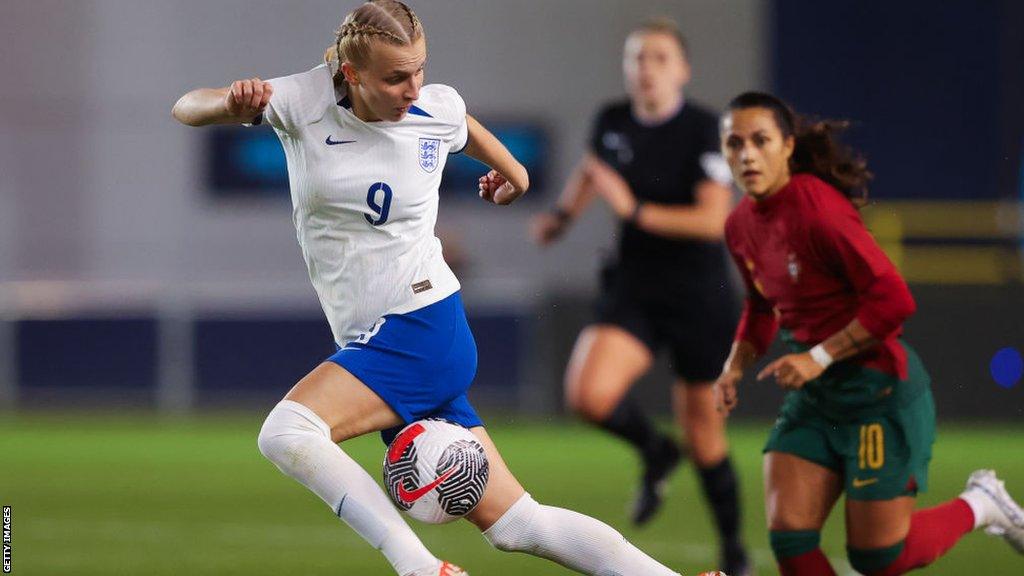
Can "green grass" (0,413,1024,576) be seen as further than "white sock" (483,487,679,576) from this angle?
Yes

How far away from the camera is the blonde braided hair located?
461 centimetres

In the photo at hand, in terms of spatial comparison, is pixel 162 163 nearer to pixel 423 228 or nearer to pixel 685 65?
pixel 685 65

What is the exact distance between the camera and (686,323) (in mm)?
7703

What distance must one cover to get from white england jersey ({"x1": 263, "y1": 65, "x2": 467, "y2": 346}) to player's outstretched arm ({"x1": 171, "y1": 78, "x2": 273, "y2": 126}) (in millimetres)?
103

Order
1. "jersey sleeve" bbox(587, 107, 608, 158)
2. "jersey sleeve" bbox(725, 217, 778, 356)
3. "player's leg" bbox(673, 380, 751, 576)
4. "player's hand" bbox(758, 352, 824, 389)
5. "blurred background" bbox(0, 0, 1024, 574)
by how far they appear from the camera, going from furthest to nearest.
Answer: "blurred background" bbox(0, 0, 1024, 574), "jersey sleeve" bbox(587, 107, 608, 158), "player's leg" bbox(673, 380, 751, 576), "jersey sleeve" bbox(725, 217, 778, 356), "player's hand" bbox(758, 352, 824, 389)

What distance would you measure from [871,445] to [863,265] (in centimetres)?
58

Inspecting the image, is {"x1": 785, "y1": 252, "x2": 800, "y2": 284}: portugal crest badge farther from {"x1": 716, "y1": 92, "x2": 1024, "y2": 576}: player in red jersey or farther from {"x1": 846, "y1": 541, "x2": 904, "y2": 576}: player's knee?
{"x1": 846, "y1": 541, "x2": 904, "y2": 576}: player's knee

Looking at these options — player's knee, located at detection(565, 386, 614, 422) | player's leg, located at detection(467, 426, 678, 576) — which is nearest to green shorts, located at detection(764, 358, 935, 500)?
player's leg, located at detection(467, 426, 678, 576)

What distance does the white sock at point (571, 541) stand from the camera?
15.8ft

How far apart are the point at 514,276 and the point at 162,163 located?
4181 millimetres

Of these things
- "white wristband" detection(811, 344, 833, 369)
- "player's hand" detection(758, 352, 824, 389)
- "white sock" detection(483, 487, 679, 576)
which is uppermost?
"white wristband" detection(811, 344, 833, 369)

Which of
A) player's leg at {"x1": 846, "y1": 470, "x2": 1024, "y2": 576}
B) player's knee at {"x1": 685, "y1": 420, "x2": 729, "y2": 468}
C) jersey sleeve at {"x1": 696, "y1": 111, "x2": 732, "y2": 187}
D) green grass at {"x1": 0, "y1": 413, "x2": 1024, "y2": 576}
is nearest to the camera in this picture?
player's leg at {"x1": 846, "y1": 470, "x2": 1024, "y2": 576}

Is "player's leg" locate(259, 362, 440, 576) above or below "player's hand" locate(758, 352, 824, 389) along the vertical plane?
below

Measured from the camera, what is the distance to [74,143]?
749 inches
